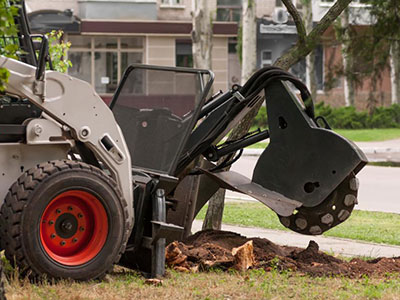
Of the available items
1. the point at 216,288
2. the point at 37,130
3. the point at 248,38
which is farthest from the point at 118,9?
the point at 216,288

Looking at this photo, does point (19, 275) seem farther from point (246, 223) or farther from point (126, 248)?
point (246, 223)

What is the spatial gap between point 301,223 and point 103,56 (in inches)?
1592

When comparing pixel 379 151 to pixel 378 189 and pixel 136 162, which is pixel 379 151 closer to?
pixel 378 189

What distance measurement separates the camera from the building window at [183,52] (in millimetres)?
48594

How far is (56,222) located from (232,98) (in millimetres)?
2039

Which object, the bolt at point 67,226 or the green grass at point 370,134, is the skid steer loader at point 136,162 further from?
the green grass at point 370,134

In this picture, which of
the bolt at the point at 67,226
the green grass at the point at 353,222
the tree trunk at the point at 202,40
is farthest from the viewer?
the tree trunk at the point at 202,40

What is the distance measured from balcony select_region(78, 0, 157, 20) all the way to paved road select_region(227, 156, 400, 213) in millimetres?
23665


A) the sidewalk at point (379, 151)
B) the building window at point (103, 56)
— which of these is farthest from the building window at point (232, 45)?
the sidewalk at point (379, 151)

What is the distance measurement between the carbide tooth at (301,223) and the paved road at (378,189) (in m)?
6.78

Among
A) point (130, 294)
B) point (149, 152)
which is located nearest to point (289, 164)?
point (149, 152)

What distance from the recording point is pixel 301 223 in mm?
8531

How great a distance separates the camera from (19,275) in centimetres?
691

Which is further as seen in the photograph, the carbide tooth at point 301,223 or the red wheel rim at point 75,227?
the carbide tooth at point 301,223
